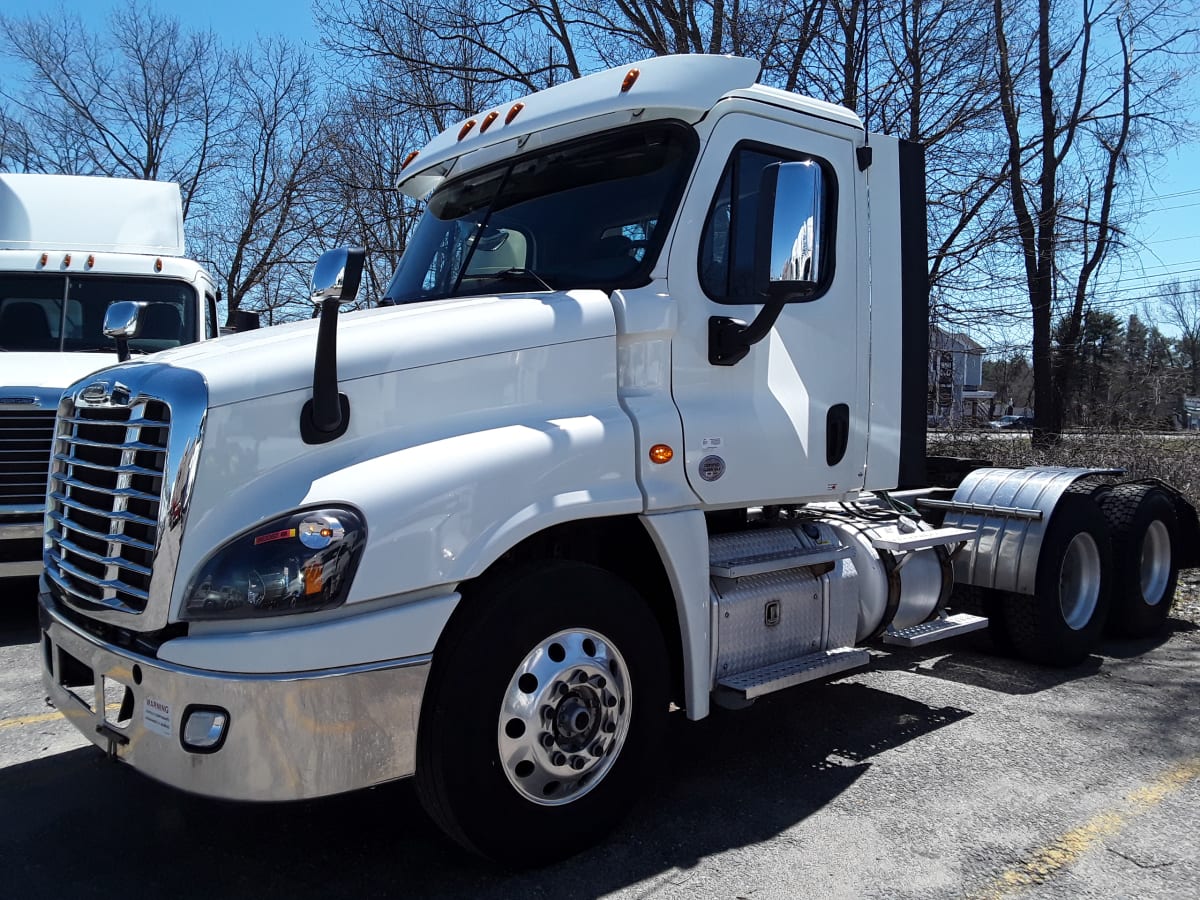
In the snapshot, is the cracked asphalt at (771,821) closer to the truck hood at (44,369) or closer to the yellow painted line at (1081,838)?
the yellow painted line at (1081,838)

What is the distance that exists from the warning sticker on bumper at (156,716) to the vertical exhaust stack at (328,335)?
905mm

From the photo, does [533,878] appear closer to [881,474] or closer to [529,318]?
[529,318]

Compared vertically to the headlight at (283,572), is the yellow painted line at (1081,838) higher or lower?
lower

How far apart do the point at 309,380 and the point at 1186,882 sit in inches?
138

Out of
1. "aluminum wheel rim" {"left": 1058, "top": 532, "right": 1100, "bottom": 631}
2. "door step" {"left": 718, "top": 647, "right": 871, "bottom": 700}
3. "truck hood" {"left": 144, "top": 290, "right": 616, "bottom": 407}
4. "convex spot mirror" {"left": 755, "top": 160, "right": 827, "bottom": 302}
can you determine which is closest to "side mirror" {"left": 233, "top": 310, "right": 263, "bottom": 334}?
"truck hood" {"left": 144, "top": 290, "right": 616, "bottom": 407}

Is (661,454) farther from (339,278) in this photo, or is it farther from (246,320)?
(246,320)

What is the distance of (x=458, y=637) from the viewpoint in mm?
3193

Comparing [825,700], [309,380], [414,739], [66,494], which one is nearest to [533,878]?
[414,739]

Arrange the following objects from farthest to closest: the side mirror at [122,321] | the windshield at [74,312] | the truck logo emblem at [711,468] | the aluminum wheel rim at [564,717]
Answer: the windshield at [74,312] → the side mirror at [122,321] → the truck logo emblem at [711,468] → the aluminum wheel rim at [564,717]

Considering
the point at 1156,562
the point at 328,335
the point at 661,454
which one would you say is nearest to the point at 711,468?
the point at 661,454

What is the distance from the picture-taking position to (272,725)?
2.88m

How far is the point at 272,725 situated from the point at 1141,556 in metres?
6.24

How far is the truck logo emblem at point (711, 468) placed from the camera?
3.98 m

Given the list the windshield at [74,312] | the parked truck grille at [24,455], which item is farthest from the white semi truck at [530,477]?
the windshield at [74,312]
